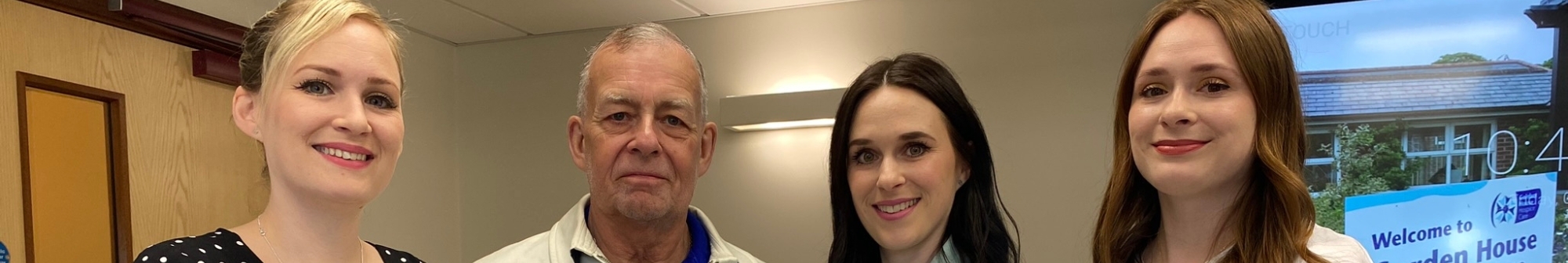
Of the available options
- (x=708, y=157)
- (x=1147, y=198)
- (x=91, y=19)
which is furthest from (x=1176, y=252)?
(x=91, y=19)

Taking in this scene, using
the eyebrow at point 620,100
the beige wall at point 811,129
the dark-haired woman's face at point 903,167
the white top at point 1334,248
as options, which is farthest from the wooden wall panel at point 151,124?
the white top at point 1334,248

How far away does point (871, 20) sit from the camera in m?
4.90

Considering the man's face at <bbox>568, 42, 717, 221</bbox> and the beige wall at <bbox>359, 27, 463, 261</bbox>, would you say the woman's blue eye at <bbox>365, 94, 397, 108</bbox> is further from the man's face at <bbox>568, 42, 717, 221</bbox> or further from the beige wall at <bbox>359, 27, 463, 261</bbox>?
the beige wall at <bbox>359, 27, 463, 261</bbox>

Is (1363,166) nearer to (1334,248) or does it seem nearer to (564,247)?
(1334,248)

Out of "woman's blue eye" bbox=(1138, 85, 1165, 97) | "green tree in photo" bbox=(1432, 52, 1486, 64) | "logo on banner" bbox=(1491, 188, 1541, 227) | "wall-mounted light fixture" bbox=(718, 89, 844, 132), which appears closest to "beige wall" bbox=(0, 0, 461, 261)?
"wall-mounted light fixture" bbox=(718, 89, 844, 132)

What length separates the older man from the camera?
2.04 m

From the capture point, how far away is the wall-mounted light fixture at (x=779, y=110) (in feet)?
15.7

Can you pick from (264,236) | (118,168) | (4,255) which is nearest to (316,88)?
(264,236)

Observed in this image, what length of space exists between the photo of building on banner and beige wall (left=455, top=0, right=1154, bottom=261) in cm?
80

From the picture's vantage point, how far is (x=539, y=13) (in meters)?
5.01

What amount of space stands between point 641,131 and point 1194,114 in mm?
987

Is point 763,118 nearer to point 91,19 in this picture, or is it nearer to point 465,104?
point 465,104

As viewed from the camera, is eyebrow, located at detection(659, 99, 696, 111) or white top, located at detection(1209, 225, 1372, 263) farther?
eyebrow, located at detection(659, 99, 696, 111)

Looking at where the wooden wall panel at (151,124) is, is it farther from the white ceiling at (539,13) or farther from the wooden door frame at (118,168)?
the white ceiling at (539,13)
